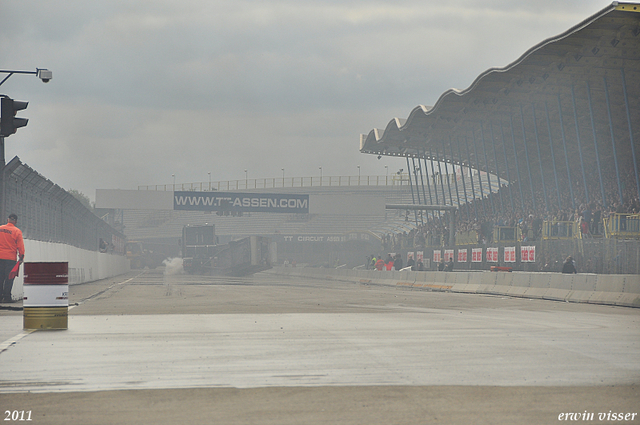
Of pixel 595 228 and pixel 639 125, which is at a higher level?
pixel 639 125

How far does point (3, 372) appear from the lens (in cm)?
689

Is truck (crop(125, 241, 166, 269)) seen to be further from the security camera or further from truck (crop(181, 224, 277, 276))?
the security camera

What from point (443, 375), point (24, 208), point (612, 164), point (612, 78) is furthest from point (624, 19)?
point (443, 375)

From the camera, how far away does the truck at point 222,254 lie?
5906 centimetres

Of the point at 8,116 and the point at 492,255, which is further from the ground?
the point at 8,116

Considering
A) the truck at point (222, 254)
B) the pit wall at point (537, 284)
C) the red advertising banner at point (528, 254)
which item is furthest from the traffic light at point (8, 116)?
the truck at point (222, 254)

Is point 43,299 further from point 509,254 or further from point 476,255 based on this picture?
point 476,255

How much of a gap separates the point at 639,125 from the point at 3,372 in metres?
46.7

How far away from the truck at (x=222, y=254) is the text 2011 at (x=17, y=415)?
53.4 metres

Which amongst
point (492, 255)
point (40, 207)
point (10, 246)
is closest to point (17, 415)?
point (10, 246)

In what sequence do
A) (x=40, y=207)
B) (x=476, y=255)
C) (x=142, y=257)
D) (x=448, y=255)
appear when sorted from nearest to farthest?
(x=40, y=207), (x=476, y=255), (x=448, y=255), (x=142, y=257)

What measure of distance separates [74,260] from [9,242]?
17578 millimetres

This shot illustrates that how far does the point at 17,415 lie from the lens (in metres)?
5.22

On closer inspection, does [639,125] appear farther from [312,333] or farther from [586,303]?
[312,333]
